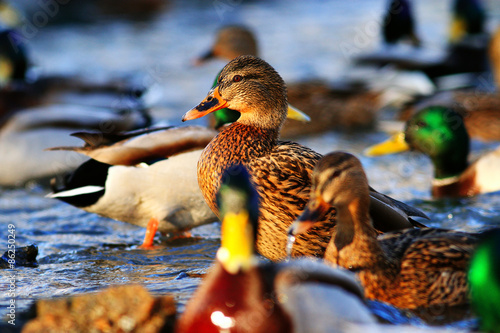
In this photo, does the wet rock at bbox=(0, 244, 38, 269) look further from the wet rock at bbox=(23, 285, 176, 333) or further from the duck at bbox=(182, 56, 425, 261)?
the wet rock at bbox=(23, 285, 176, 333)

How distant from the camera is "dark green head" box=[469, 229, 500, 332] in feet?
10.0

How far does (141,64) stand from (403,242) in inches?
350

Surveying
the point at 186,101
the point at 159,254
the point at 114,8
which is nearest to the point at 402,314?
the point at 159,254

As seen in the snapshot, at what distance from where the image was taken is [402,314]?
3793 mm

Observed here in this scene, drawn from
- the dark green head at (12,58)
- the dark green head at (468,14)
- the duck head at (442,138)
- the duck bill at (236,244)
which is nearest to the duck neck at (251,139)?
the duck bill at (236,244)

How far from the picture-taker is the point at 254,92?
468 centimetres

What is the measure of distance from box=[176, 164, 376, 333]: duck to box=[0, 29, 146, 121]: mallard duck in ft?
19.9

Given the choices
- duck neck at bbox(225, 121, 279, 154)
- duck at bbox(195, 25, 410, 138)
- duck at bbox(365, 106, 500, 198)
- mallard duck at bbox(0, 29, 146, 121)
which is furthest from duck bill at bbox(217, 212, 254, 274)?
mallard duck at bbox(0, 29, 146, 121)

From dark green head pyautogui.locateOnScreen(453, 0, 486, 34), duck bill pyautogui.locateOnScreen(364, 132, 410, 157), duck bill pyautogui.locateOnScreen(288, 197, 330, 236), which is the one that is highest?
dark green head pyautogui.locateOnScreen(453, 0, 486, 34)

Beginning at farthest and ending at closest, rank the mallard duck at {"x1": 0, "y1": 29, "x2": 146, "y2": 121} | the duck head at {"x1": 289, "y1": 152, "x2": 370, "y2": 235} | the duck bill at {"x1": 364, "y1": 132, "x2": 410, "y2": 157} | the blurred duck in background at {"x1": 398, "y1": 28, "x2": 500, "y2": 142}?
the mallard duck at {"x1": 0, "y1": 29, "x2": 146, "y2": 121} < the blurred duck in background at {"x1": 398, "y1": 28, "x2": 500, "y2": 142} < the duck bill at {"x1": 364, "y1": 132, "x2": 410, "y2": 157} < the duck head at {"x1": 289, "y1": 152, "x2": 370, "y2": 235}

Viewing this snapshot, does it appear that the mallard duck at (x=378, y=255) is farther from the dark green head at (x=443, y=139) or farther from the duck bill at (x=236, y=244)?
the dark green head at (x=443, y=139)

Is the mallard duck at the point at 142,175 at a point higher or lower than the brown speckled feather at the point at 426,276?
lower

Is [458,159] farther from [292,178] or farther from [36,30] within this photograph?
A: [36,30]

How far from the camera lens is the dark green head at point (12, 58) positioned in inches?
381
